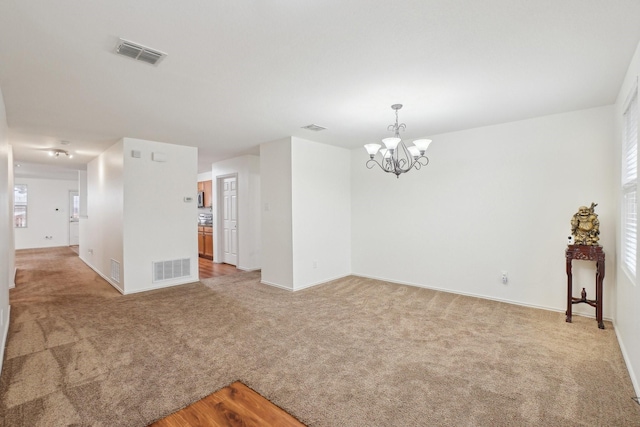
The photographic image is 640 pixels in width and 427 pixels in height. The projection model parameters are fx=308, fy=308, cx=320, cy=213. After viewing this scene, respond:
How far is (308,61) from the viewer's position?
2.38 meters

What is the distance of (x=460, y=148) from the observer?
455cm

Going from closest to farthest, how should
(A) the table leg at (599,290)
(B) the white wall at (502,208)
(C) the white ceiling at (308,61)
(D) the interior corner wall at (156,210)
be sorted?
(C) the white ceiling at (308,61)
(A) the table leg at (599,290)
(B) the white wall at (502,208)
(D) the interior corner wall at (156,210)

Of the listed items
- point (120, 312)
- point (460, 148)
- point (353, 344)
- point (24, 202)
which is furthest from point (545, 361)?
point (24, 202)

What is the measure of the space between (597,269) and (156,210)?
5.97 metres

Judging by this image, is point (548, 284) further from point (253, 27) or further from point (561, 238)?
point (253, 27)

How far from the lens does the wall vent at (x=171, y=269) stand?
5102mm

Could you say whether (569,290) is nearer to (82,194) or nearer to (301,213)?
(301,213)

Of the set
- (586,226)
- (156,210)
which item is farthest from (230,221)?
(586,226)

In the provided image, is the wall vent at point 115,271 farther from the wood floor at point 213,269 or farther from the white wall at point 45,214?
the white wall at point 45,214

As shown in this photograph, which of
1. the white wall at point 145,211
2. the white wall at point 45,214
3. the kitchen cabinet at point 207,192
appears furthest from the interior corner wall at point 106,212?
the white wall at point 45,214

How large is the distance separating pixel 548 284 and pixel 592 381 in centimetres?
183

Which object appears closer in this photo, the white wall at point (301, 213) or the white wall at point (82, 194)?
the white wall at point (301, 213)

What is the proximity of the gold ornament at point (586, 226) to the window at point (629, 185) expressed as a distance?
331mm

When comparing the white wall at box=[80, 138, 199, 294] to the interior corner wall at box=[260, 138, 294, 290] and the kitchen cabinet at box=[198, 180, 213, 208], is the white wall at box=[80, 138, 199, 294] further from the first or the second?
the kitchen cabinet at box=[198, 180, 213, 208]
